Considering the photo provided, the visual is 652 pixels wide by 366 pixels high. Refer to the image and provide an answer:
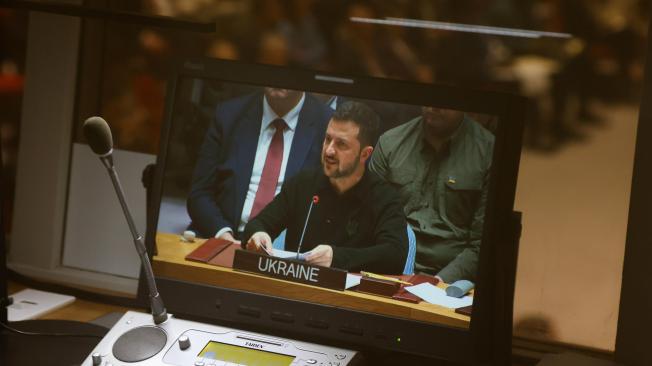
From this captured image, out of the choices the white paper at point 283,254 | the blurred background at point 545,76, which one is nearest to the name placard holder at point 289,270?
the white paper at point 283,254

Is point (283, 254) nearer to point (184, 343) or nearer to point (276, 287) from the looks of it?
point (276, 287)

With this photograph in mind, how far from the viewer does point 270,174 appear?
4.33 feet

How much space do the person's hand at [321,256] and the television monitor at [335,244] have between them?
2cm

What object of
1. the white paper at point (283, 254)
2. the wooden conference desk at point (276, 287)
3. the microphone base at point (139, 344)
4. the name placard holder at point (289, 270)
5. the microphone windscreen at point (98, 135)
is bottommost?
the microphone base at point (139, 344)

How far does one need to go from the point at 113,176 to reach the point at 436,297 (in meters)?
0.52

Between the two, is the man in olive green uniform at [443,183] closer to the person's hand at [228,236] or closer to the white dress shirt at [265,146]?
the white dress shirt at [265,146]

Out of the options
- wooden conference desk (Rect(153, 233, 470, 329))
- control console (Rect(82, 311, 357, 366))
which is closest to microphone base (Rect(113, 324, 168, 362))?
control console (Rect(82, 311, 357, 366))

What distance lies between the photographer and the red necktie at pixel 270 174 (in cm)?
132

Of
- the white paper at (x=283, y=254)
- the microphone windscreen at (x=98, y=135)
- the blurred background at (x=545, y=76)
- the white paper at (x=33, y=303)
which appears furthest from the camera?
the white paper at (x=33, y=303)

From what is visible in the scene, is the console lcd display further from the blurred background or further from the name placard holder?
the blurred background

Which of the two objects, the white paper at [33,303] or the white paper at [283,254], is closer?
the white paper at [283,254]

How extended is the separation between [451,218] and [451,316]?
149mm

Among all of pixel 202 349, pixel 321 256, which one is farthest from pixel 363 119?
pixel 202 349

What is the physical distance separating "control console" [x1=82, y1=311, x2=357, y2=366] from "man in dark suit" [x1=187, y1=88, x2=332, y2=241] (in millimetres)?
164
